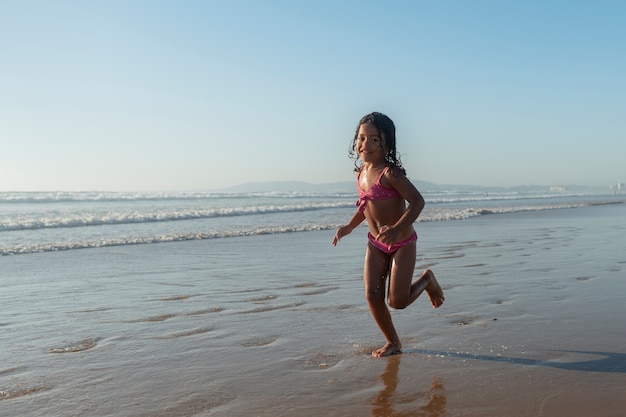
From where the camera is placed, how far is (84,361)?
12.1ft

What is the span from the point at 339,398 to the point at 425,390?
1.52 feet

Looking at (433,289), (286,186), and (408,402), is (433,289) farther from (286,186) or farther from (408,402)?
(286,186)

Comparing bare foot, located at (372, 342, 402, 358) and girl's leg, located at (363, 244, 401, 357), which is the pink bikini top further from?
bare foot, located at (372, 342, 402, 358)

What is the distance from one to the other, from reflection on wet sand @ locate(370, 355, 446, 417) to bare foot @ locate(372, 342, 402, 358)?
47 centimetres

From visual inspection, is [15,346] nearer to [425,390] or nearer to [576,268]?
[425,390]

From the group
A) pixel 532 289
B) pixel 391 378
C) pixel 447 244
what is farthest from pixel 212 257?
pixel 391 378

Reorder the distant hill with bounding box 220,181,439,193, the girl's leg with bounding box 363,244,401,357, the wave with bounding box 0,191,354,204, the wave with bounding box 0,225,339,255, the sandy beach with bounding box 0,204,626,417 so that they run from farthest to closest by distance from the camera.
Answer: the distant hill with bounding box 220,181,439,193 < the wave with bounding box 0,191,354,204 < the wave with bounding box 0,225,339,255 < the girl's leg with bounding box 363,244,401,357 < the sandy beach with bounding box 0,204,626,417

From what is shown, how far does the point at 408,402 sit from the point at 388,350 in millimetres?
872

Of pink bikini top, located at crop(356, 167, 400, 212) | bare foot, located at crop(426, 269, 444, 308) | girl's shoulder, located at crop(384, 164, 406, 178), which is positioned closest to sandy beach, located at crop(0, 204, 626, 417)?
bare foot, located at crop(426, 269, 444, 308)

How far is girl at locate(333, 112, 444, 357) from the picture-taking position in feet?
12.4

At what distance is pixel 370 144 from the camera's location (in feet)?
13.1

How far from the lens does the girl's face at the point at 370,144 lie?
4.01m

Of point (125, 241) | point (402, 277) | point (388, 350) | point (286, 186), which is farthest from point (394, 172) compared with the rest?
point (286, 186)

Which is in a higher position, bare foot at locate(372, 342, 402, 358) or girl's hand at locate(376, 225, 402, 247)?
girl's hand at locate(376, 225, 402, 247)
